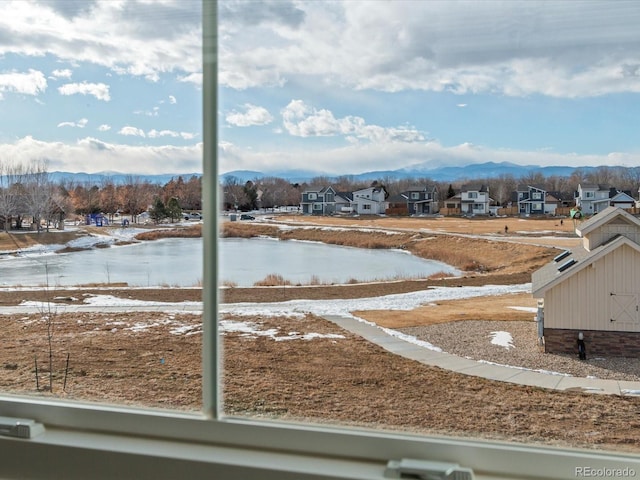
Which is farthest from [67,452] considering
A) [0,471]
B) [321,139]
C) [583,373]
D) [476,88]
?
[476,88]

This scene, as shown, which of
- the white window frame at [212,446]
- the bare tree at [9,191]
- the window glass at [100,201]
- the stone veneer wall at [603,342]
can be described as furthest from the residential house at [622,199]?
the bare tree at [9,191]

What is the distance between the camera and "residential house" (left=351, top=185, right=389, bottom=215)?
5.59 feet

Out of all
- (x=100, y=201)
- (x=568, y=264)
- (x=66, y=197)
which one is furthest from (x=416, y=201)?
(x=66, y=197)

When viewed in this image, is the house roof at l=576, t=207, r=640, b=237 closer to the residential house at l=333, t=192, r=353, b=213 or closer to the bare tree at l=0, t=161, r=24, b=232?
the residential house at l=333, t=192, r=353, b=213

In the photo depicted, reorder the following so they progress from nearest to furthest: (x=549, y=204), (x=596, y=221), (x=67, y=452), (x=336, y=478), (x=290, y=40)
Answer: (x=336, y=478) < (x=67, y=452) < (x=596, y=221) < (x=549, y=204) < (x=290, y=40)

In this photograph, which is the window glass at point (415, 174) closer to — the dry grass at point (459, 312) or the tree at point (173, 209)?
the dry grass at point (459, 312)

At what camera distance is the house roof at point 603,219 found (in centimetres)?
129

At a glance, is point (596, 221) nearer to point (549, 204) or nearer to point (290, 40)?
point (549, 204)

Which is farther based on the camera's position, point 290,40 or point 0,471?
point 290,40

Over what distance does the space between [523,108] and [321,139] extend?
590mm

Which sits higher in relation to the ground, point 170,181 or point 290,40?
point 290,40

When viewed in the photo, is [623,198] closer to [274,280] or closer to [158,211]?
[274,280]

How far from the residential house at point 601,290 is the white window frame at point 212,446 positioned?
424 millimetres

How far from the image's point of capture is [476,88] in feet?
5.02
